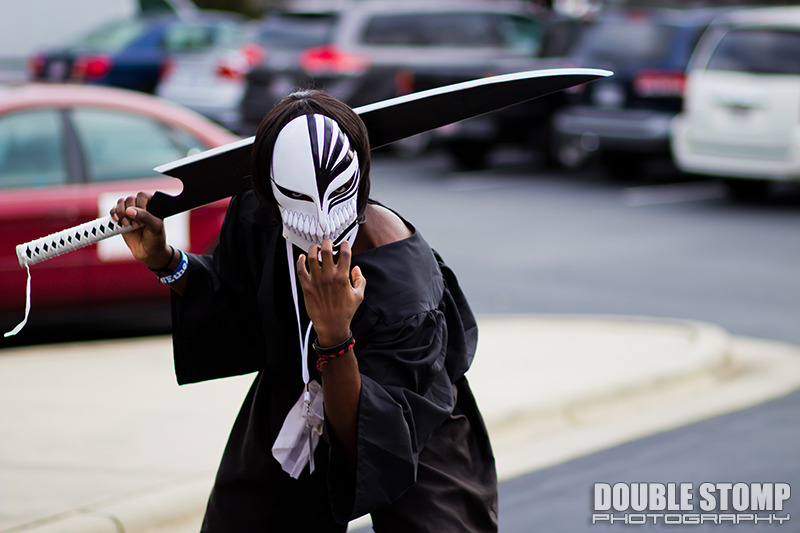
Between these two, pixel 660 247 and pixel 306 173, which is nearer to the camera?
pixel 306 173

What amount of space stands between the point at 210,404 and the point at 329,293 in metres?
3.27

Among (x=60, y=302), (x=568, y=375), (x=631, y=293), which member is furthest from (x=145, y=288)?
(x=631, y=293)

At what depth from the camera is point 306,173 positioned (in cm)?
208

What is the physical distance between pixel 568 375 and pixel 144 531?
8.07ft

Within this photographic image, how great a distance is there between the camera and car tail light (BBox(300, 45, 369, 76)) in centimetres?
1379

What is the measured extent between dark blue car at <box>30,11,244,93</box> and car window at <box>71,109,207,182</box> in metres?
8.00

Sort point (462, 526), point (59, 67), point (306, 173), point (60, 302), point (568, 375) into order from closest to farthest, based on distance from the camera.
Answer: point (306, 173), point (462, 526), point (568, 375), point (60, 302), point (59, 67)

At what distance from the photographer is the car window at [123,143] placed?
6.18 meters

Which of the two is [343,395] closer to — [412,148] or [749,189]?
[749,189]

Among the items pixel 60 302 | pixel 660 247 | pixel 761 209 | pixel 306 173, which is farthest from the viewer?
pixel 761 209

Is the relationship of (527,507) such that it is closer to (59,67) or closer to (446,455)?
(446,455)

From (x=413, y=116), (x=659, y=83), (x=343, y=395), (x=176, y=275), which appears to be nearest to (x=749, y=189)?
(x=659, y=83)

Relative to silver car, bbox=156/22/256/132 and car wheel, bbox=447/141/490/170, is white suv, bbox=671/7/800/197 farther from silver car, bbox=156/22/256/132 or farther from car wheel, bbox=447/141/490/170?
silver car, bbox=156/22/256/132

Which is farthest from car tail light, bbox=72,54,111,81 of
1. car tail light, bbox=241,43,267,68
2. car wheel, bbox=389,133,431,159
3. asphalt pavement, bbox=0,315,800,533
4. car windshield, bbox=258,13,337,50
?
asphalt pavement, bbox=0,315,800,533
